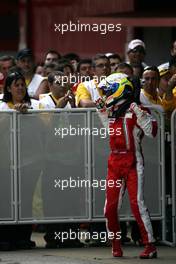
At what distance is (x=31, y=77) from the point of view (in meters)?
17.6

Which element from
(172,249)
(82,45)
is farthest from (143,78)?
(82,45)

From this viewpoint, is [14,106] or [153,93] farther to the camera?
[153,93]

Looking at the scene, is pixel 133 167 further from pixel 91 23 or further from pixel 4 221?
pixel 91 23

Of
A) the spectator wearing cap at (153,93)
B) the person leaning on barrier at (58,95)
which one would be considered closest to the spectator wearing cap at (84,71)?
the person leaning on barrier at (58,95)

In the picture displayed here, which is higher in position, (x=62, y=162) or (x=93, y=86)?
(x=93, y=86)

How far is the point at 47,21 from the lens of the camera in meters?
27.6

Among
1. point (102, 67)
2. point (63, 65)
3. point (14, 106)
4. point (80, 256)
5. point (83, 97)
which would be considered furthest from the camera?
point (63, 65)

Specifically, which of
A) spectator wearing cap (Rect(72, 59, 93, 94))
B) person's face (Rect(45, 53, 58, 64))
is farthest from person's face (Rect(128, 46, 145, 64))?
person's face (Rect(45, 53, 58, 64))

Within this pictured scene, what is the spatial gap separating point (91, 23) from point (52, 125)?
17.8ft

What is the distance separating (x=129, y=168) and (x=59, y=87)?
1.86 metres

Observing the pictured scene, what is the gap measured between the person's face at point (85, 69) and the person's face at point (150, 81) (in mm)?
1498

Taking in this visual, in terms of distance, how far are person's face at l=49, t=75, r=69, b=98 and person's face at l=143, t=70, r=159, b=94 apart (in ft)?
3.07

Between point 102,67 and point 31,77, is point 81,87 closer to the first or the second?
point 102,67
